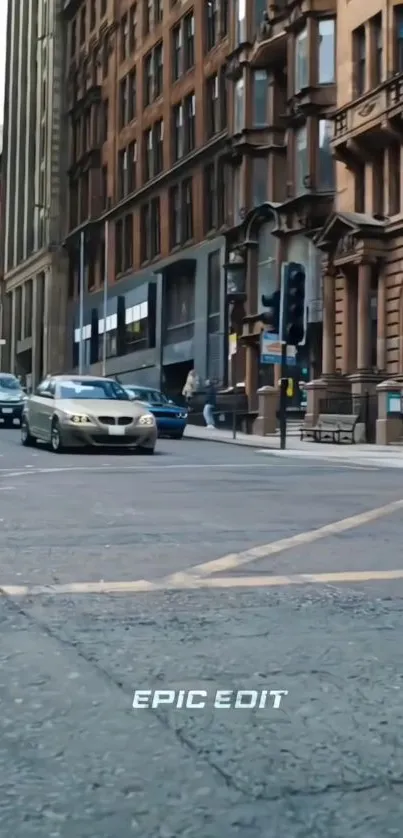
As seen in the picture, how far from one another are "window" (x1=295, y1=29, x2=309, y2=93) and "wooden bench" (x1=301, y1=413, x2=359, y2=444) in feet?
38.1

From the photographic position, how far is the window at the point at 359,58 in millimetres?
34438

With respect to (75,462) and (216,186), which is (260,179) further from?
(75,462)

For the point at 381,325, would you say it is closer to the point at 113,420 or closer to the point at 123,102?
the point at 113,420

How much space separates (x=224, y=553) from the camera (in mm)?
8094

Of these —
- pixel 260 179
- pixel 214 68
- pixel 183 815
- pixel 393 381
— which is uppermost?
pixel 214 68

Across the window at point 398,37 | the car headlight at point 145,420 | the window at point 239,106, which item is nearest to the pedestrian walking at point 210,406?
the window at point 239,106

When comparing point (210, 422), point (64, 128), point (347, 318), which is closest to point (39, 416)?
point (347, 318)

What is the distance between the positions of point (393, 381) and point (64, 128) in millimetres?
46935

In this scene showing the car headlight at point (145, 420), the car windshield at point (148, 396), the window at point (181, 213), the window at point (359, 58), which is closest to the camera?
the car headlight at point (145, 420)

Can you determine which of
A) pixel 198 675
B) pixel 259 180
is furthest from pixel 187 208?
pixel 198 675

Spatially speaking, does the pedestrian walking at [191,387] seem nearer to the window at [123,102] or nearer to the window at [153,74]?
the window at [153,74]

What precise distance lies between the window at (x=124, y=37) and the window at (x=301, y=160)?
25294 millimetres

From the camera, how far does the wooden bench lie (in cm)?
3131

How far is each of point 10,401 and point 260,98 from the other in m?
15.2
